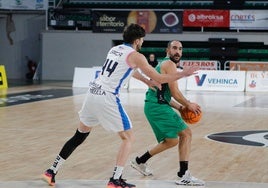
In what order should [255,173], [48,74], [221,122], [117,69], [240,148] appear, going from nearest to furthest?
1. [117,69]
2. [255,173]
3. [240,148]
4. [221,122]
5. [48,74]

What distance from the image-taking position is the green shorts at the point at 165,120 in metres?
8.60

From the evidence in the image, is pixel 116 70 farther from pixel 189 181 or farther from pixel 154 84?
pixel 189 181

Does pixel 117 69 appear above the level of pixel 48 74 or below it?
above

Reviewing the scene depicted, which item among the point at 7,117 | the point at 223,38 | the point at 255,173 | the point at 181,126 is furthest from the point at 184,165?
the point at 223,38

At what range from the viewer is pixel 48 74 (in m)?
37.4

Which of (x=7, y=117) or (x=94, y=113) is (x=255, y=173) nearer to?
(x=94, y=113)

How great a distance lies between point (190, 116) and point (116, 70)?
1.36 m

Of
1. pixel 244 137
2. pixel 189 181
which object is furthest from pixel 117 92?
pixel 244 137

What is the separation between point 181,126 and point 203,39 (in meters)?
26.8

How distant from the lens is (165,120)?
862 centimetres

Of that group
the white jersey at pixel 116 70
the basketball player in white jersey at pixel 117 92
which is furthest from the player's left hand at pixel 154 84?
the white jersey at pixel 116 70

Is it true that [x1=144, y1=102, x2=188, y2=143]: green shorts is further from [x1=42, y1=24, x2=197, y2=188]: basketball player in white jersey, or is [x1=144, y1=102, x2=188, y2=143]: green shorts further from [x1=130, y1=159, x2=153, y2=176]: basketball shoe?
[x1=42, y1=24, x2=197, y2=188]: basketball player in white jersey

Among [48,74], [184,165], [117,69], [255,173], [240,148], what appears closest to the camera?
[117,69]

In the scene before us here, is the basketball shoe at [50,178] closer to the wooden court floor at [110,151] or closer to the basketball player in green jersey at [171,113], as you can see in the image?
the wooden court floor at [110,151]
